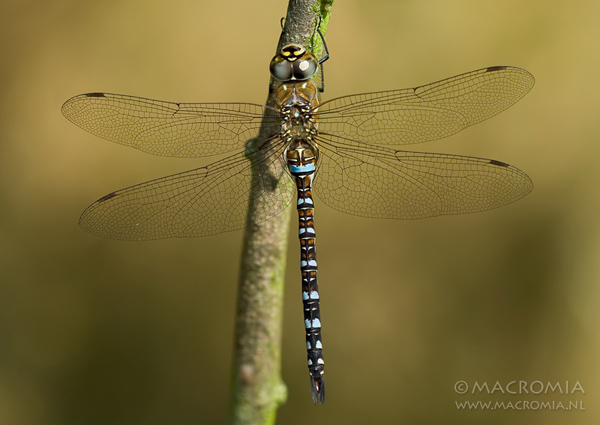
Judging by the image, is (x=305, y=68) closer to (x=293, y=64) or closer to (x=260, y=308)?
(x=293, y=64)

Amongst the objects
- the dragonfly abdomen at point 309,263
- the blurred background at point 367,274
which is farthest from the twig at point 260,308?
the blurred background at point 367,274

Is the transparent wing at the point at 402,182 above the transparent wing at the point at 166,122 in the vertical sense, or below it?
below

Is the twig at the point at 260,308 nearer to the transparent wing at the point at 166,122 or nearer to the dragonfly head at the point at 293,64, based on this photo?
the dragonfly head at the point at 293,64

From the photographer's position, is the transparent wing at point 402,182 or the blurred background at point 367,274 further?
the blurred background at point 367,274

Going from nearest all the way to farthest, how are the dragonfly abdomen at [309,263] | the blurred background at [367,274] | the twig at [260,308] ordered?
1. the twig at [260,308]
2. the dragonfly abdomen at [309,263]
3. the blurred background at [367,274]

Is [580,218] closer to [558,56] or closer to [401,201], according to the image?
[558,56]

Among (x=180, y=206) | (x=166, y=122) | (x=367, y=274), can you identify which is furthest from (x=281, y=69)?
(x=367, y=274)

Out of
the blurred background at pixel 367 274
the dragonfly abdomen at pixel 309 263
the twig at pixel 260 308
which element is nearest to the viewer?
the twig at pixel 260 308

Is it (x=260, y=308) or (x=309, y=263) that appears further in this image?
(x=309, y=263)

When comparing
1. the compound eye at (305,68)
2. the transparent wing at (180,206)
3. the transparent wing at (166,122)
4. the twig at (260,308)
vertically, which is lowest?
the twig at (260,308)
